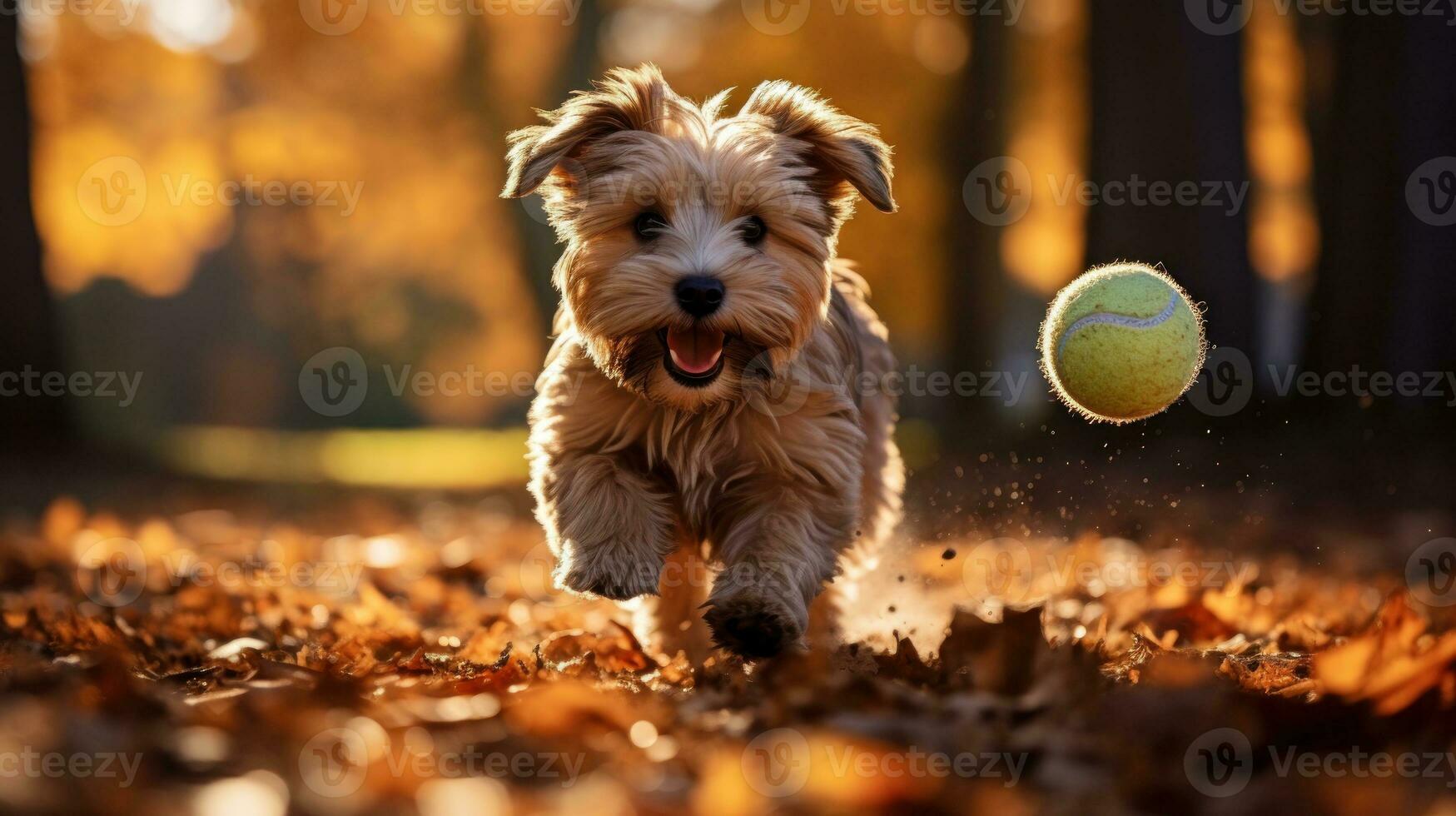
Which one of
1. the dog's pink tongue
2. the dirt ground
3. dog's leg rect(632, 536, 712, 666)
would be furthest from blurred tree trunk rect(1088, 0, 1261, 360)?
the dog's pink tongue

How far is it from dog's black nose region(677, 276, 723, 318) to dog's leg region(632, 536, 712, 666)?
1186 mm

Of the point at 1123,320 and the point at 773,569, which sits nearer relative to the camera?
the point at 773,569

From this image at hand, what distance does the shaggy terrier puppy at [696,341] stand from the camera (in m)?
4.30

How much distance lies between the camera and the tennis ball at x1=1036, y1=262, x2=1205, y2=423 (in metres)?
4.62

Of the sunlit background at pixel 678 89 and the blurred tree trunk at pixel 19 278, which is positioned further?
the blurred tree trunk at pixel 19 278

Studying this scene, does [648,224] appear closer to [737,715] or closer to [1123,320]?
[1123,320]

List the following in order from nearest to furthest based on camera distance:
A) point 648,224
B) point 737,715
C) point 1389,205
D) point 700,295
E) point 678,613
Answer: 1. point 737,715
2. point 700,295
3. point 648,224
4. point 678,613
5. point 1389,205

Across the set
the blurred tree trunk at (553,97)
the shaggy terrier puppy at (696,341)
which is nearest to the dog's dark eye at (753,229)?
the shaggy terrier puppy at (696,341)

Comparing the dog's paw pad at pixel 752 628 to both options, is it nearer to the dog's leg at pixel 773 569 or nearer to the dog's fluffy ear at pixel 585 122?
the dog's leg at pixel 773 569

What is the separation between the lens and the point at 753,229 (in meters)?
4.57

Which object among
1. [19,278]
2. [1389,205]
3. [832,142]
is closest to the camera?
[832,142]

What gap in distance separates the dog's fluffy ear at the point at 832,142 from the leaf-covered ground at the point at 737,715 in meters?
1.46

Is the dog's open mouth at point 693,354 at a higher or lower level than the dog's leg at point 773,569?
higher

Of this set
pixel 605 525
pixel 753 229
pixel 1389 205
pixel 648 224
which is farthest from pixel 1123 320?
pixel 1389 205
